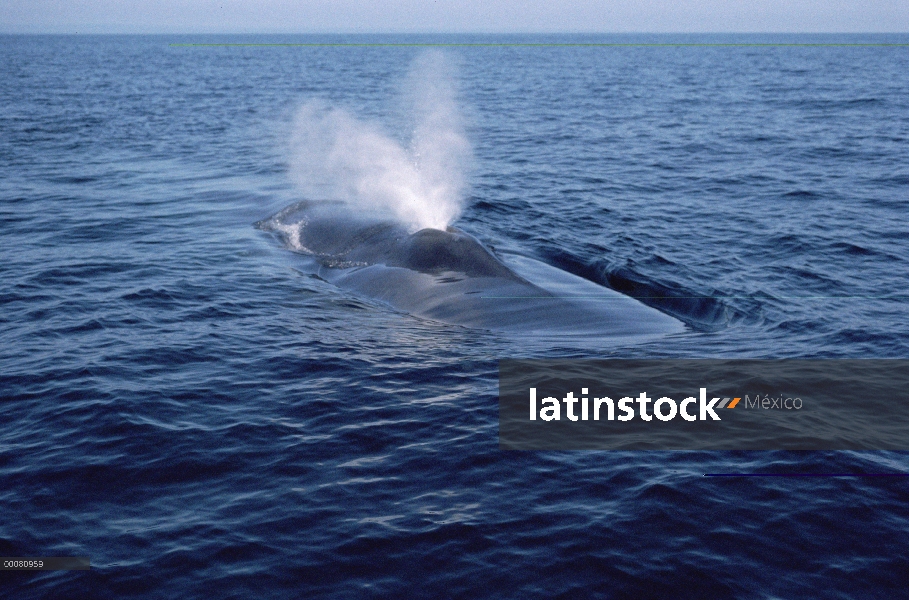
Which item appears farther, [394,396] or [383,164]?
[383,164]

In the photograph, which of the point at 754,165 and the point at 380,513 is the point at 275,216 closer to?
the point at 380,513

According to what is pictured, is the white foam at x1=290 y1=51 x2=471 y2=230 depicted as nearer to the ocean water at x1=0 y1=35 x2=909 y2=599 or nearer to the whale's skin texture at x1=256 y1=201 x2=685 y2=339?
the ocean water at x1=0 y1=35 x2=909 y2=599

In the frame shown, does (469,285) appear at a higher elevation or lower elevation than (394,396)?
higher

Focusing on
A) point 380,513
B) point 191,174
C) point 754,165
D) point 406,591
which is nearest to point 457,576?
point 406,591

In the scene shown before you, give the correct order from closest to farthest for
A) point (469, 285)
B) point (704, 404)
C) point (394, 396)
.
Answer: point (704, 404)
point (394, 396)
point (469, 285)

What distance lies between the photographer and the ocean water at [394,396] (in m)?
9.01

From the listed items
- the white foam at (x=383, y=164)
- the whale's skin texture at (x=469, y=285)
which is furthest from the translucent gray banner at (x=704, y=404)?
the white foam at (x=383, y=164)

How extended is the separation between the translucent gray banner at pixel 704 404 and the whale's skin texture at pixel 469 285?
2.01m

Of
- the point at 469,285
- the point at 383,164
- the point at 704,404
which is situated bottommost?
the point at 704,404

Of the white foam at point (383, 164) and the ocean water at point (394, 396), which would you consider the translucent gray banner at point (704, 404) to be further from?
the white foam at point (383, 164)

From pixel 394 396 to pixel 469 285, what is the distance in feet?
15.5

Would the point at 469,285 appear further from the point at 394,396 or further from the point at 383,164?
the point at 383,164

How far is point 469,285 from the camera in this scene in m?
17.5

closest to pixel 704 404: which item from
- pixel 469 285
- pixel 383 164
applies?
pixel 469 285
